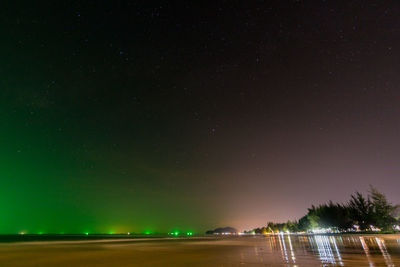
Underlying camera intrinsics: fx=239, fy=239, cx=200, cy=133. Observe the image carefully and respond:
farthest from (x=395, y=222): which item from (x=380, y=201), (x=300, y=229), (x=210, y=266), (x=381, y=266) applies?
(x=300, y=229)

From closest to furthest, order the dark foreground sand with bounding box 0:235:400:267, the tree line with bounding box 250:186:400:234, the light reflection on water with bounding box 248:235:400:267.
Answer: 1. the light reflection on water with bounding box 248:235:400:267
2. the dark foreground sand with bounding box 0:235:400:267
3. the tree line with bounding box 250:186:400:234

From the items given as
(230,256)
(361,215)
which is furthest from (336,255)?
(361,215)

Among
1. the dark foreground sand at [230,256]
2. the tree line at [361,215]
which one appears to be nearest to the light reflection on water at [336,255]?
the dark foreground sand at [230,256]

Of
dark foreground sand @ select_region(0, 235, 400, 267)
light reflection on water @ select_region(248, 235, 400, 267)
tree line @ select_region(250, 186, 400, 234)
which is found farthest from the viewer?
tree line @ select_region(250, 186, 400, 234)

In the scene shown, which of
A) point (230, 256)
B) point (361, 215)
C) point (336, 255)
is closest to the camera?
point (336, 255)

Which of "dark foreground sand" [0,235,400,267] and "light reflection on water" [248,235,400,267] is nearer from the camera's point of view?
"light reflection on water" [248,235,400,267]

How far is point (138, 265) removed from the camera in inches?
650

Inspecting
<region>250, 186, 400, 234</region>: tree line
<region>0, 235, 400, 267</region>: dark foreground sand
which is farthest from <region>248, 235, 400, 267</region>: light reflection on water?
<region>250, 186, 400, 234</region>: tree line

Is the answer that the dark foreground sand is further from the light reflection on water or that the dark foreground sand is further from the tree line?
the tree line

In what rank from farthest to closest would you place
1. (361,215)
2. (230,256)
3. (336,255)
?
(361,215) → (230,256) → (336,255)

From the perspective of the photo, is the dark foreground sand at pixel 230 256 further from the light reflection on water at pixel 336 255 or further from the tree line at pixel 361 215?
the tree line at pixel 361 215

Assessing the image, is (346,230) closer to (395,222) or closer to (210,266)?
(395,222)

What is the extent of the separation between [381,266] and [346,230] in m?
98.9

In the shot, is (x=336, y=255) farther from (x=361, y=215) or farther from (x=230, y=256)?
(x=361, y=215)
